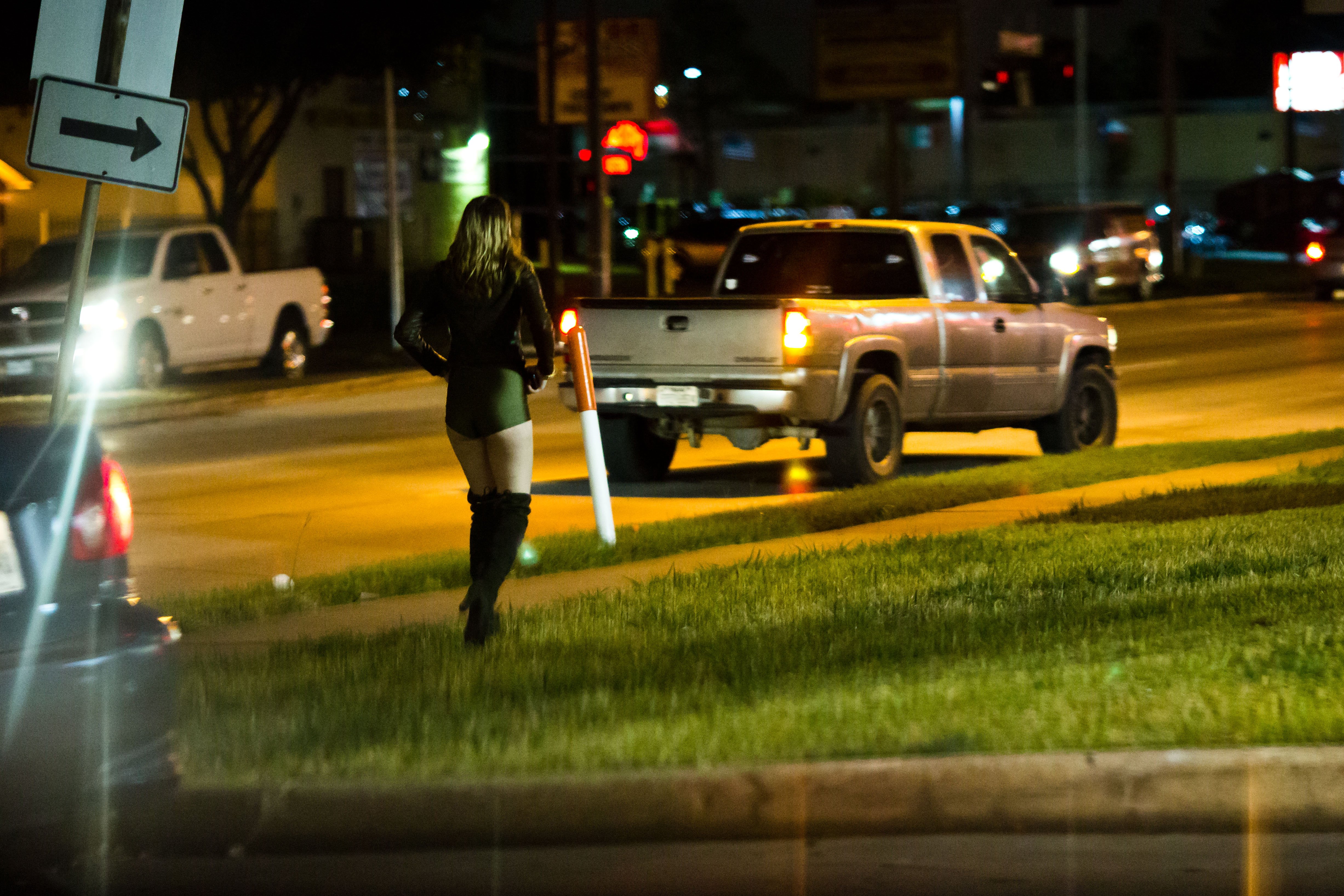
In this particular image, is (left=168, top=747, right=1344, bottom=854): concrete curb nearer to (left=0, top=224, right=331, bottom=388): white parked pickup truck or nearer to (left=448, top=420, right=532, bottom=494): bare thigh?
(left=448, top=420, right=532, bottom=494): bare thigh

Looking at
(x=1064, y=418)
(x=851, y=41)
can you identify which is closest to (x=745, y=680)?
(x=1064, y=418)

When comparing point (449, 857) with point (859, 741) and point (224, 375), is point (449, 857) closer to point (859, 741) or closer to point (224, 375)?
point (859, 741)

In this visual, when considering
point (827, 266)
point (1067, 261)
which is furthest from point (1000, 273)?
point (1067, 261)

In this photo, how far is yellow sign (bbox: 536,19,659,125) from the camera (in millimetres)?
35750

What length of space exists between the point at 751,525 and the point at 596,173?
62.4 feet

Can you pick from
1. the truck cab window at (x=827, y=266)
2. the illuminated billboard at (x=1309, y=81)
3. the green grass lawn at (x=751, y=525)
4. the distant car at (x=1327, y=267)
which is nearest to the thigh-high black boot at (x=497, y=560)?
the green grass lawn at (x=751, y=525)

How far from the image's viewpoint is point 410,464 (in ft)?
51.5

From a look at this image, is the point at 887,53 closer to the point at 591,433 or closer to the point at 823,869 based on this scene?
the point at 591,433

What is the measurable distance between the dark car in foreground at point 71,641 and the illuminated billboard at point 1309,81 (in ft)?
193

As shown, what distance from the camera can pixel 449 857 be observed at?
18.2 ft

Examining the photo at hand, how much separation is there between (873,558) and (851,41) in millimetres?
43485

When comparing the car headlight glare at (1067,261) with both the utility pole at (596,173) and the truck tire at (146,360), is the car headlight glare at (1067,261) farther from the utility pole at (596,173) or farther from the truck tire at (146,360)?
the truck tire at (146,360)

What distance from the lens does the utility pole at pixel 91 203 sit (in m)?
7.76

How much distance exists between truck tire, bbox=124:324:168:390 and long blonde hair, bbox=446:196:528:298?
49.1 feet
